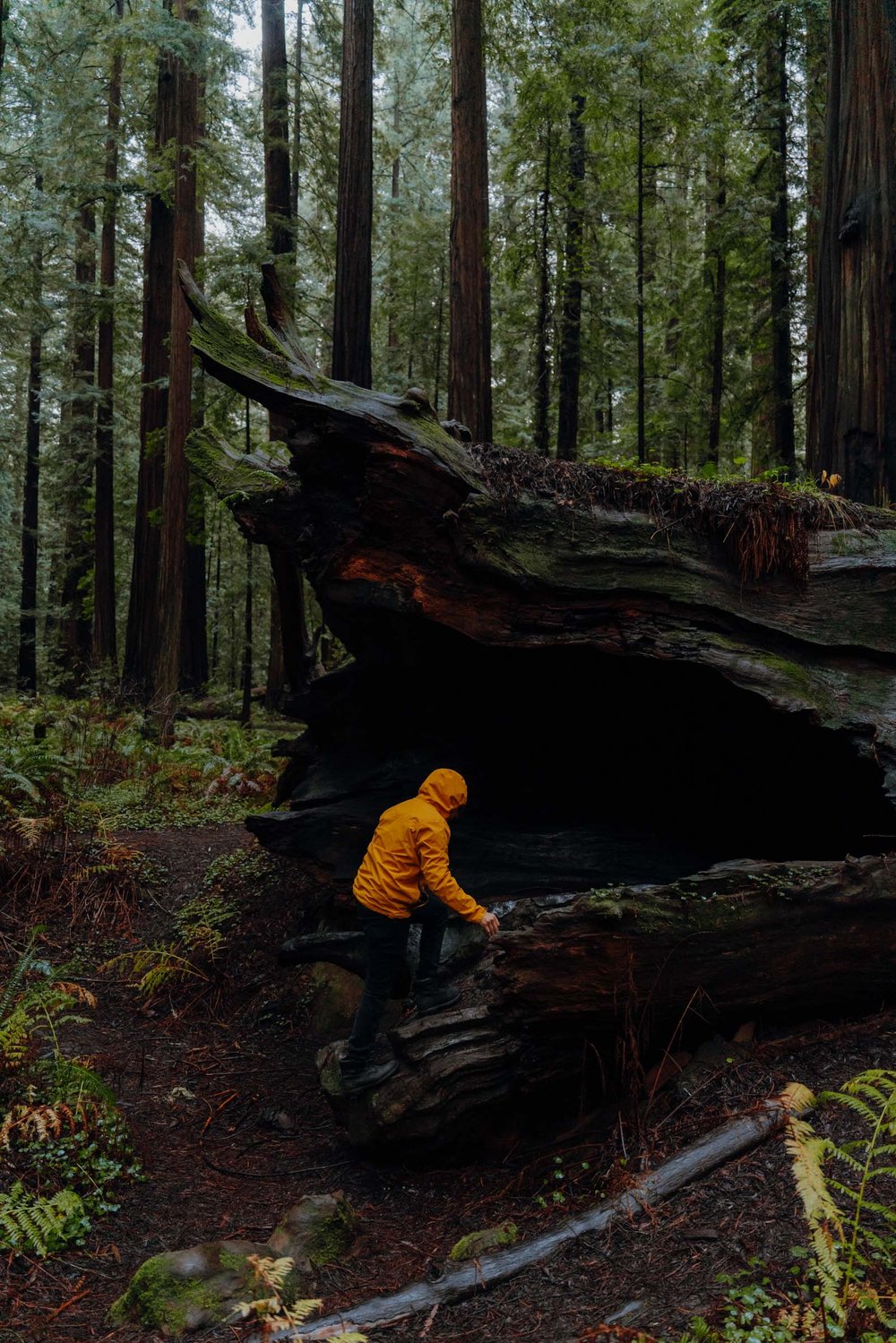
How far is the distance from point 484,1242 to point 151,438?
15.9m

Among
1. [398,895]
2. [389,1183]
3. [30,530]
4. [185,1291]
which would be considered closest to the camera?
[185,1291]

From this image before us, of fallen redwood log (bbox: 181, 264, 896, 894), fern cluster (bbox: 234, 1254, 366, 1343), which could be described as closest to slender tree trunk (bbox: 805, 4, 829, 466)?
fallen redwood log (bbox: 181, 264, 896, 894)

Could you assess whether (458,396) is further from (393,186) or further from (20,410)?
(20,410)

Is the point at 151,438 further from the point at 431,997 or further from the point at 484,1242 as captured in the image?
the point at 484,1242

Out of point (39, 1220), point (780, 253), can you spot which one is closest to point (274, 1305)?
point (39, 1220)

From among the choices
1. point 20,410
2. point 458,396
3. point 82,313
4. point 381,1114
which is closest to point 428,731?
point 381,1114

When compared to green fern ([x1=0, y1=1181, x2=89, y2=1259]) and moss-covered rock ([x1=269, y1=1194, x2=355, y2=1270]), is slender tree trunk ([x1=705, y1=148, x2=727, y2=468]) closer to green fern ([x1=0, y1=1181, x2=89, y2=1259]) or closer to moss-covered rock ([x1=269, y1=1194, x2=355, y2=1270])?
moss-covered rock ([x1=269, y1=1194, x2=355, y2=1270])

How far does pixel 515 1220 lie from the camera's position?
4320mm

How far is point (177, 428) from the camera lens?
599 inches

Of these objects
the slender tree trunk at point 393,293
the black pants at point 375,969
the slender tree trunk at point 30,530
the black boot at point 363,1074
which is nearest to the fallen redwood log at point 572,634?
the black pants at point 375,969

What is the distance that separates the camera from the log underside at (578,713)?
4.86 meters

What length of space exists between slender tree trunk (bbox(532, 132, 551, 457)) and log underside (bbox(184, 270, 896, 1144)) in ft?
30.2

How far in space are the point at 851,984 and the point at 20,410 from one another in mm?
34315

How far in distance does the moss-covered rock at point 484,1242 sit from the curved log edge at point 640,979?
0.86 metres
